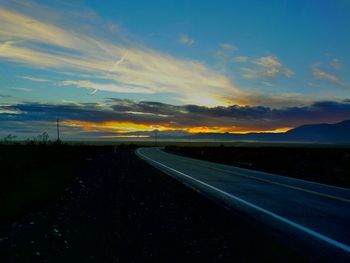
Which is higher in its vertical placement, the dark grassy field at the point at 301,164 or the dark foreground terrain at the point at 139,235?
the dark foreground terrain at the point at 139,235

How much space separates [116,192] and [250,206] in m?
5.84

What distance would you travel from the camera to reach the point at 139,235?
29.3 ft

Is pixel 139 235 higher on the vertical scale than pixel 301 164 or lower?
higher

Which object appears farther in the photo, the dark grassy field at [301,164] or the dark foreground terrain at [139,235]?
the dark grassy field at [301,164]

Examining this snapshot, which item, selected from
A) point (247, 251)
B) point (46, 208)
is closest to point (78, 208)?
point (46, 208)

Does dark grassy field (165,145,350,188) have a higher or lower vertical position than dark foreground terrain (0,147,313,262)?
lower

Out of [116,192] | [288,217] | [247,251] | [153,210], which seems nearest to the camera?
[247,251]

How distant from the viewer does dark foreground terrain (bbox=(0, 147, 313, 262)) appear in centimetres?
724

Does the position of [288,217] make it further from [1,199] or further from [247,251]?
[1,199]

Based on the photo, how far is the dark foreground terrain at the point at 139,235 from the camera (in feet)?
23.8

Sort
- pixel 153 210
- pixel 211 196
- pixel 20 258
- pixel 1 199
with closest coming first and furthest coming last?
pixel 20 258
pixel 153 210
pixel 1 199
pixel 211 196

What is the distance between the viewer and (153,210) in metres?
12.4

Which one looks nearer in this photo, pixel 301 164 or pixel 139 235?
pixel 139 235

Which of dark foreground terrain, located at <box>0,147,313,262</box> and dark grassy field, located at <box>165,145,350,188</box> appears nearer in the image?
dark foreground terrain, located at <box>0,147,313,262</box>
